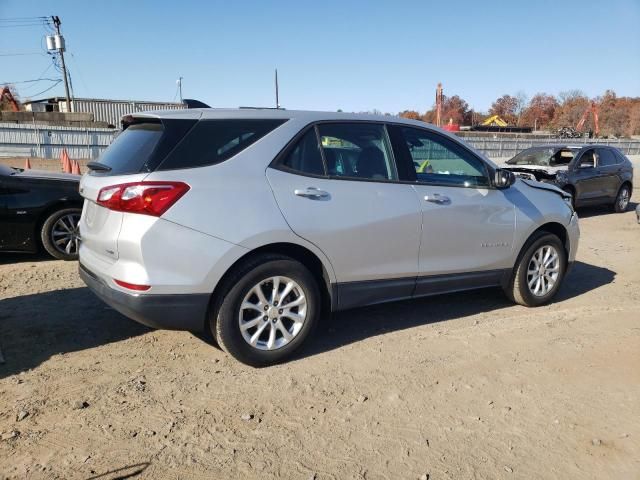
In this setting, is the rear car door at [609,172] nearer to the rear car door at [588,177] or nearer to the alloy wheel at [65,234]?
the rear car door at [588,177]

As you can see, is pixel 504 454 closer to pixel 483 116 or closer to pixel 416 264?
pixel 416 264

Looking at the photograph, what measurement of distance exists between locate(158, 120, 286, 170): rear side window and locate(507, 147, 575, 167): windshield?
9717mm

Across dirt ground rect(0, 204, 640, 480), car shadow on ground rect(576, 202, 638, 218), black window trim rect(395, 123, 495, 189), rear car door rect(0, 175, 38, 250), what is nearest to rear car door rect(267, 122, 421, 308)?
black window trim rect(395, 123, 495, 189)

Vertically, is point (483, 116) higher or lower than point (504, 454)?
higher

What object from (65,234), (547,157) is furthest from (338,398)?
(547,157)

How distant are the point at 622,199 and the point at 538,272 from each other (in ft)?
29.8

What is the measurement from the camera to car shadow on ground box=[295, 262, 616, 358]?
447 centimetres

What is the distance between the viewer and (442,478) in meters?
2.71

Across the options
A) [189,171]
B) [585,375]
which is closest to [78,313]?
[189,171]

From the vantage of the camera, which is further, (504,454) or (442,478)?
(504,454)

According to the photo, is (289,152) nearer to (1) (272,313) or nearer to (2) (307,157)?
(2) (307,157)

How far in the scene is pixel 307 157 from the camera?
3988mm

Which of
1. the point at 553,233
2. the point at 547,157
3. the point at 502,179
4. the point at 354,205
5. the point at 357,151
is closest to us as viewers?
the point at 354,205

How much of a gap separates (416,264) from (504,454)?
1.82 metres
